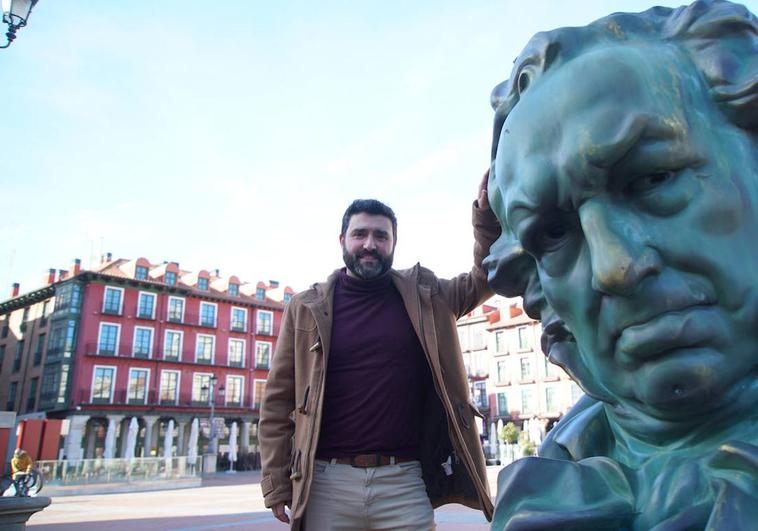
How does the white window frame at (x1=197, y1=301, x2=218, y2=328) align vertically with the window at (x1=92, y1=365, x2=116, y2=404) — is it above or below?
above

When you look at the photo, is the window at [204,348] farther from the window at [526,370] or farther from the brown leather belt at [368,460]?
the brown leather belt at [368,460]

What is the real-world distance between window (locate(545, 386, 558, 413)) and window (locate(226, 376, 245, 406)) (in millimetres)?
18144

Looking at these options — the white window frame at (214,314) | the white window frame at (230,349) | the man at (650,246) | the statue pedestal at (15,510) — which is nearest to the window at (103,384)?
the white window frame at (214,314)

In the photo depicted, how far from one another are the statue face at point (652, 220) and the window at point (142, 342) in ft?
114

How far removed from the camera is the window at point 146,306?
109 ft

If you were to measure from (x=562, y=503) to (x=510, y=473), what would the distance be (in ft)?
0.23

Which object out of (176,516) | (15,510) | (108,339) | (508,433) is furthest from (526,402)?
(15,510)

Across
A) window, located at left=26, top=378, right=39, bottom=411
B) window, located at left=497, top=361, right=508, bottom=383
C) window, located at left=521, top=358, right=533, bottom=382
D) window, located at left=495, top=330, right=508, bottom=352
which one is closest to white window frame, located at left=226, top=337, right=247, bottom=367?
window, located at left=26, top=378, right=39, bottom=411

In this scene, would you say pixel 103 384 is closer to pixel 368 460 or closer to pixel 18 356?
pixel 18 356

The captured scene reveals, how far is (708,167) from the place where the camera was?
673mm

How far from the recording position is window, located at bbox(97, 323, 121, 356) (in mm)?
31453

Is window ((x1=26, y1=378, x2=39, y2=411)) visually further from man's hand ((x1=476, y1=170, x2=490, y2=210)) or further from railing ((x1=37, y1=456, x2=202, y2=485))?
man's hand ((x1=476, y1=170, x2=490, y2=210))

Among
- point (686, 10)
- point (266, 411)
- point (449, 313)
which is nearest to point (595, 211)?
point (686, 10)

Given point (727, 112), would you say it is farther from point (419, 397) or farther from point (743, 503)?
point (419, 397)
